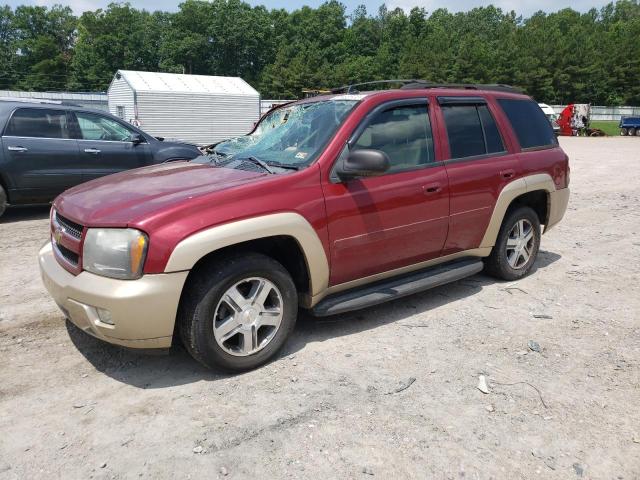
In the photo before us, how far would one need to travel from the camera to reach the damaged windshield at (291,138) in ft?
12.6

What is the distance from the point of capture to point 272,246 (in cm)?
367

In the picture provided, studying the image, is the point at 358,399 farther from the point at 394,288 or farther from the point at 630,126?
the point at 630,126

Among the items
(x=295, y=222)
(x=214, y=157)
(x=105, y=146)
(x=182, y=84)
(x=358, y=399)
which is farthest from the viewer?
(x=182, y=84)

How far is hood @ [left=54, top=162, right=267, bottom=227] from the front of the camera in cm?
313

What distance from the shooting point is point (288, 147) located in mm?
4000

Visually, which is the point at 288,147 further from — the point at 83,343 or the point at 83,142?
the point at 83,142

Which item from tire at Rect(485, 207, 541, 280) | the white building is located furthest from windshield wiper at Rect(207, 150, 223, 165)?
the white building

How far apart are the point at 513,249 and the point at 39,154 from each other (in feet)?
22.0

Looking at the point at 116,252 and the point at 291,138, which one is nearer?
the point at 116,252

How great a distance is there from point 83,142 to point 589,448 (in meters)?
7.94

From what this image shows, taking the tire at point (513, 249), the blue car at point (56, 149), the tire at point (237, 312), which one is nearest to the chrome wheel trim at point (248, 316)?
the tire at point (237, 312)

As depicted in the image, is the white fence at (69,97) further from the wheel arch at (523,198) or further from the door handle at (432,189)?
the door handle at (432,189)

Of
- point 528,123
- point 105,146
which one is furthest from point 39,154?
point 528,123

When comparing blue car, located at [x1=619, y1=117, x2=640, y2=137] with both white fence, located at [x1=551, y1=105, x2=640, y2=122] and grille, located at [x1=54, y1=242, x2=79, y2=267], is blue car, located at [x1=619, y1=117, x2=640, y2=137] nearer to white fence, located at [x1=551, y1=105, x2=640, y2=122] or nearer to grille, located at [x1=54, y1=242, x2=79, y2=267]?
white fence, located at [x1=551, y1=105, x2=640, y2=122]
